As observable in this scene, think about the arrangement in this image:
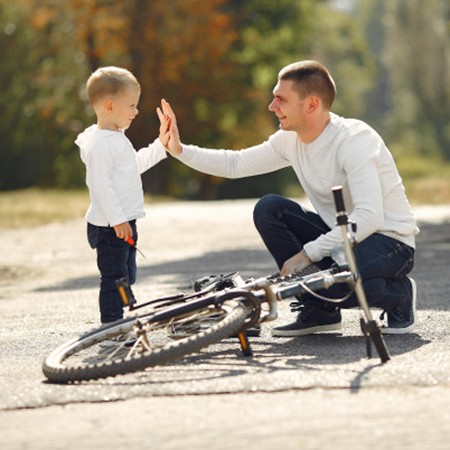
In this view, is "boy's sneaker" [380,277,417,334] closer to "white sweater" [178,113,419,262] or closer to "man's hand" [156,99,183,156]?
"white sweater" [178,113,419,262]

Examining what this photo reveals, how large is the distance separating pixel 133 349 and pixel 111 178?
1441mm

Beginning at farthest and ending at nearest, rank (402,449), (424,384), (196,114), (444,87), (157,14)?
1. (444,87)
2. (196,114)
3. (157,14)
4. (424,384)
5. (402,449)

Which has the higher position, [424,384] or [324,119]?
[324,119]

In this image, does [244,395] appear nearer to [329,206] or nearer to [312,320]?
[312,320]

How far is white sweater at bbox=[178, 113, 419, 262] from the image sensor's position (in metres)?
6.51

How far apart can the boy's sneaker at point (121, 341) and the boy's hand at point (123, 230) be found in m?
0.76

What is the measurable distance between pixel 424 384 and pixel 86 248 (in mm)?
10146

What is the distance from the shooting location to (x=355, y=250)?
6648mm

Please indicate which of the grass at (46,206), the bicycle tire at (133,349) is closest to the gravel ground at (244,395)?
the bicycle tire at (133,349)

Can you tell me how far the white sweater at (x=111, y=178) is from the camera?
22.3 ft

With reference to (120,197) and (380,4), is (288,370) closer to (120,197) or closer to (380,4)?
(120,197)

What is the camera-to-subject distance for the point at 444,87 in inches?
2677

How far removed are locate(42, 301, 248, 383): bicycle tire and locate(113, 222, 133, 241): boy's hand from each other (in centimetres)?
84

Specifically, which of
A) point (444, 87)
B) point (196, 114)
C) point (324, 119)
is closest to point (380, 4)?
point (444, 87)
